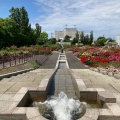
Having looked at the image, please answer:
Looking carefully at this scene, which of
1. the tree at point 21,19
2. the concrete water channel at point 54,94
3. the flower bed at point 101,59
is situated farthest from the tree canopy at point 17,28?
the concrete water channel at point 54,94

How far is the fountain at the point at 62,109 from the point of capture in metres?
5.41

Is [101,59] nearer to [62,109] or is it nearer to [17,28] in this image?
[62,109]

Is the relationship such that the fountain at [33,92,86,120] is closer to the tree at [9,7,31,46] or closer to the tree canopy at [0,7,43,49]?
the tree canopy at [0,7,43,49]

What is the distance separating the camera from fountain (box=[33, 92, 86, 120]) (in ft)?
17.7

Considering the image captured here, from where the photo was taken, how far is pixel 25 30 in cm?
6588

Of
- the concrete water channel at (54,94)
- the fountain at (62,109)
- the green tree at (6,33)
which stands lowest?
the fountain at (62,109)

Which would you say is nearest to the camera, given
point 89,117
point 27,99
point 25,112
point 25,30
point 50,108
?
point 89,117

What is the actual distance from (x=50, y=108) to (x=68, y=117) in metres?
0.97

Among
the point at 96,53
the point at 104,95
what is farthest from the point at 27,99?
the point at 96,53

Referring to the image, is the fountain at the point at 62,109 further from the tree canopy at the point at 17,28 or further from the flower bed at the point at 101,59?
the tree canopy at the point at 17,28

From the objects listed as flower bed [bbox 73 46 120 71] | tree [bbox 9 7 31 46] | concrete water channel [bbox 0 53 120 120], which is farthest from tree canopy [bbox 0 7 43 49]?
concrete water channel [bbox 0 53 120 120]

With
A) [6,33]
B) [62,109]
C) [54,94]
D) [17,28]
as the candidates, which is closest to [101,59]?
[54,94]

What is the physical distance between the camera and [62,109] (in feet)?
19.3

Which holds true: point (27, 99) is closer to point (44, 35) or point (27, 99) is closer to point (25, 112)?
point (25, 112)
